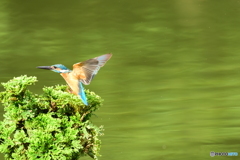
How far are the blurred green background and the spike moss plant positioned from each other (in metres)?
0.78

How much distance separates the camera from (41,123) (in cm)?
129

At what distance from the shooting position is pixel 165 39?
153 inches

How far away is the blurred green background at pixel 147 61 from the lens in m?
2.39

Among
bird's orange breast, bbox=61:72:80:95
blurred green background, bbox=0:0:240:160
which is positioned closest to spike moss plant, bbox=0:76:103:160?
bird's orange breast, bbox=61:72:80:95

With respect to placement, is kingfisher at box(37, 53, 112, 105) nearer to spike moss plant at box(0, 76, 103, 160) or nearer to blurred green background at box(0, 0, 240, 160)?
spike moss plant at box(0, 76, 103, 160)

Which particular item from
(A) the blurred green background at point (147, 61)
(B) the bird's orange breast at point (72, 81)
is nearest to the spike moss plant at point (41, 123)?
(B) the bird's orange breast at point (72, 81)

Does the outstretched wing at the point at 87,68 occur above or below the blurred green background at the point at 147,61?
below

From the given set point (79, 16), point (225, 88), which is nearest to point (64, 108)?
point (225, 88)

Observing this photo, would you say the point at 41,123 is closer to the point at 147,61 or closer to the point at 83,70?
the point at 83,70

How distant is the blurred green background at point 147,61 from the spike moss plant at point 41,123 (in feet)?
2.56

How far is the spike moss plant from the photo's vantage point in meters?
1.27

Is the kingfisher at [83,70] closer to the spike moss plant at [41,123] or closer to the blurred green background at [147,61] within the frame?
the spike moss plant at [41,123]

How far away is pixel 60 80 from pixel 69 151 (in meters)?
1.86

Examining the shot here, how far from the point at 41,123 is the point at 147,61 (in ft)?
7.26
